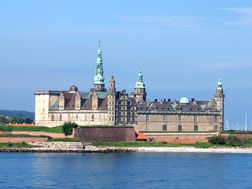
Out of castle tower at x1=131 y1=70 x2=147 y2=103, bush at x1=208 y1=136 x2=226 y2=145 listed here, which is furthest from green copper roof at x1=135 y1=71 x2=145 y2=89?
bush at x1=208 y1=136 x2=226 y2=145

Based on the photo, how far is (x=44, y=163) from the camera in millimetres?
76875

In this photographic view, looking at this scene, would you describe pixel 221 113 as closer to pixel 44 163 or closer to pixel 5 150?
pixel 5 150

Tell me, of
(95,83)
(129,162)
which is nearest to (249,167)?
(129,162)

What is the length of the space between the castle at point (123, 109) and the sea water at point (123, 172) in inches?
1099

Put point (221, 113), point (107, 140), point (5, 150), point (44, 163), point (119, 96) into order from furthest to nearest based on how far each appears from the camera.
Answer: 1. point (221, 113)
2. point (119, 96)
3. point (107, 140)
4. point (5, 150)
5. point (44, 163)

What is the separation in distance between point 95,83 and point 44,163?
173 feet

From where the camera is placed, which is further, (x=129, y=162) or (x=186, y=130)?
(x=186, y=130)

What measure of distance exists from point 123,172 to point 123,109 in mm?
49875

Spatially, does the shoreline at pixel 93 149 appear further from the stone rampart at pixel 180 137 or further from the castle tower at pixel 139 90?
the castle tower at pixel 139 90

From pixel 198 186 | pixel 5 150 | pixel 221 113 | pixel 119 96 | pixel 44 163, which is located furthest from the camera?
pixel 221 113

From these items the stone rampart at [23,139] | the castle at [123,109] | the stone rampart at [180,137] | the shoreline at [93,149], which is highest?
the castle at [123,109]

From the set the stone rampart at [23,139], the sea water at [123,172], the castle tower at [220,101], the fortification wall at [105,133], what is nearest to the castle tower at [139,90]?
the castle tower at [220,101]

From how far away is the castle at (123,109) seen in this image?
4683 inches

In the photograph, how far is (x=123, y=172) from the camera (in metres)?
69.1
